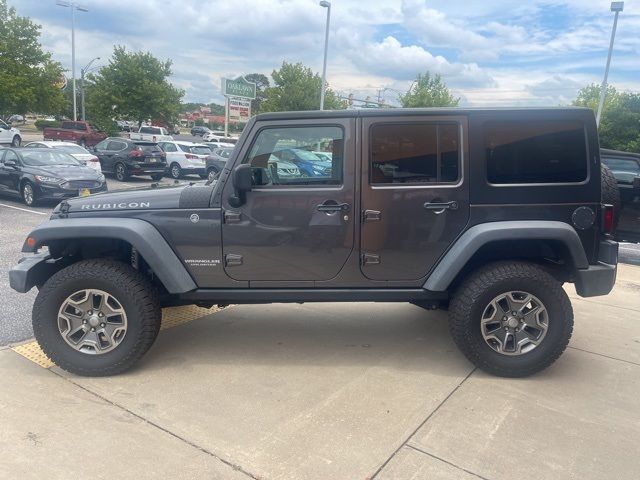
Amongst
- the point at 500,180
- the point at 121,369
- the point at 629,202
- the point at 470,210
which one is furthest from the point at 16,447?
the point at 629,202

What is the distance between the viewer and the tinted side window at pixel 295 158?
12.7 ft

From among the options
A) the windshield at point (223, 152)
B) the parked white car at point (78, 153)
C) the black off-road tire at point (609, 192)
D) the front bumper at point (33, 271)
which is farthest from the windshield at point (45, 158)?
the black off-road tire at point (609, 192)

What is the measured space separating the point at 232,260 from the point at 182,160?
61.0 feet

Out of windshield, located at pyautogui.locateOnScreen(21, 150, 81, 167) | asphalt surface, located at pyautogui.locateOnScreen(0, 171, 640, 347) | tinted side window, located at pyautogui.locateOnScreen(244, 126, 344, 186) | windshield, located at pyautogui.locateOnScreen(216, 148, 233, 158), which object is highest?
windshield, located at pyautogui.locateOnScreen(216, 148, 233, 158)

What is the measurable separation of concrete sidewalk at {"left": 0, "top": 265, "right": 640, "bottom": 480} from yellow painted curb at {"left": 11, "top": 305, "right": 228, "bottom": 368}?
0.26ft

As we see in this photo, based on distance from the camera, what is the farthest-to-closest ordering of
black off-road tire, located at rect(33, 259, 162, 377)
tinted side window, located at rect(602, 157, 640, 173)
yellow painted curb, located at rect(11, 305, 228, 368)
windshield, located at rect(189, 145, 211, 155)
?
1. windshield, located at rect(189, 145, 211, 155)
2. tinted side window, located at rect(602, 157, 640, 173)
3. yellow painted curb, located at rect(11, 305, 228, 368)
4. black off-road tire, located at rect(33, 259, 162, 377)

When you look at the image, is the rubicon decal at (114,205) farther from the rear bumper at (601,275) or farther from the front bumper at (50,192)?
the front bumper at (50,192)

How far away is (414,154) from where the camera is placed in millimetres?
3852

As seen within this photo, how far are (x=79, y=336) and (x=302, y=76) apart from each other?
121 feet

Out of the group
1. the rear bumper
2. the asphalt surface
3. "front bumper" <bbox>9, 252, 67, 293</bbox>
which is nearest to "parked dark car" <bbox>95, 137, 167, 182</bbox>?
the asphalt surface

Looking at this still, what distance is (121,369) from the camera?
3848mm

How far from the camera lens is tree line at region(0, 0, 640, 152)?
3027 cm

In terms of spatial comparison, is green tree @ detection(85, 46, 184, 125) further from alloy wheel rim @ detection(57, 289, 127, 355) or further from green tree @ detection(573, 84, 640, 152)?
alloy wheel rim @ detection(57, 289, 127, 355)

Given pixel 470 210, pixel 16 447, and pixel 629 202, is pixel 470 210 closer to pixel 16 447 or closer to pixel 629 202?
pixel 16 447
